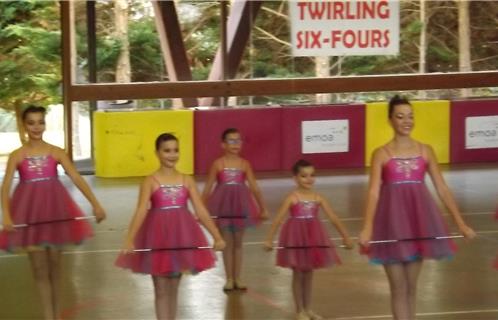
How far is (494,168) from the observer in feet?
61.1

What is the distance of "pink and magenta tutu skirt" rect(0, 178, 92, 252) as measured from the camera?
8.12 meters

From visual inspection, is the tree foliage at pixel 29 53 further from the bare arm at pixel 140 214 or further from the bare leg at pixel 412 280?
the bare leg at pixel 412 280

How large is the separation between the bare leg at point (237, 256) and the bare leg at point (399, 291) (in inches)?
97.8

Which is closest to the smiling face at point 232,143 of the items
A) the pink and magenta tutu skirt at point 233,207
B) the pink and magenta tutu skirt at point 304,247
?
the pink and magenta tutu skirt at point 233,207

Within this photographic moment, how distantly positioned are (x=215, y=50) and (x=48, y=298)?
12.3 meters

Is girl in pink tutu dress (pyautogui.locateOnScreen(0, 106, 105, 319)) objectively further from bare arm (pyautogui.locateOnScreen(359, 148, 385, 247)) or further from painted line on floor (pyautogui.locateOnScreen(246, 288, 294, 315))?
bare arm (pyautogui.locateOnScreen(359, 148, 385, 247))

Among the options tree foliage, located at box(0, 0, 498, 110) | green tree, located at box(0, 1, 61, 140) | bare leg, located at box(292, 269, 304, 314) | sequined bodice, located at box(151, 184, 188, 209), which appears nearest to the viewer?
sequined bodice, located at box(151, 184, 188, 209)

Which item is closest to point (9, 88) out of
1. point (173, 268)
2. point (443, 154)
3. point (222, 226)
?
point (443, 154)

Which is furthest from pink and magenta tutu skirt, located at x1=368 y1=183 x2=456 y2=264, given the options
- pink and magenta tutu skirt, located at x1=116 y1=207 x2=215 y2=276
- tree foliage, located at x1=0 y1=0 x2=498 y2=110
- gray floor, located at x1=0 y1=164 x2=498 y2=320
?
tree foliage, located at x1=0 y1=0 x2=498 y2=110

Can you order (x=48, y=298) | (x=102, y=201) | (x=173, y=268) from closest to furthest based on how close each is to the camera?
(x=173, y=268)
(x=48, y=298)
(x=102, y=201)

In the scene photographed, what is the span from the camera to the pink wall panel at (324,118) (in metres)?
19.0

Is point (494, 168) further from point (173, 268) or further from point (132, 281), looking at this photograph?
point (173, 268)

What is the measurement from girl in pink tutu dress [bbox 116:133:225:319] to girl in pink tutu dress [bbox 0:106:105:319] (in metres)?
0.78

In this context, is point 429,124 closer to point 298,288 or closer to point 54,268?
point 298,288
